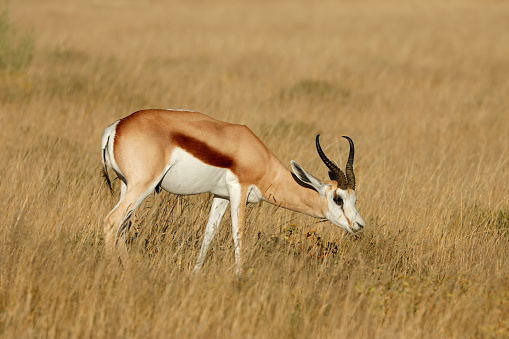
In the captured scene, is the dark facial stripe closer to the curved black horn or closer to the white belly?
the white belly

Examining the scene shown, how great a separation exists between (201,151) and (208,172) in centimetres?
18

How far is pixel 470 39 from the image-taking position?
19.6 m

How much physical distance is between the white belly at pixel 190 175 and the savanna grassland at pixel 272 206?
0.44m

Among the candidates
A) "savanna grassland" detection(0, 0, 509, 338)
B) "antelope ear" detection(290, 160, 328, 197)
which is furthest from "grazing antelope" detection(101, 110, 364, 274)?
"savanna grassland" detection(0, 0, 509, 338)

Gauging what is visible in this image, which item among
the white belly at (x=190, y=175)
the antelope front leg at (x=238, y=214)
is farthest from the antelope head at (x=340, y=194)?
the white belly at (x=190, y=175)

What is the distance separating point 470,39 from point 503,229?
15264 millimetres

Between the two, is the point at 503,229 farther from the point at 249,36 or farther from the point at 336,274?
the point at 249,36

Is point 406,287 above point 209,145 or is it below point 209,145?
below

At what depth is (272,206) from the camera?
593cm

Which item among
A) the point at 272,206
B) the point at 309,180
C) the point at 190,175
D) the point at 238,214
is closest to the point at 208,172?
the point at 190,175

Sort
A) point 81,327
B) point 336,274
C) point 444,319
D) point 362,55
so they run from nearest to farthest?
point 81,327 < point 444,319 < point 336,274 < point 362,55

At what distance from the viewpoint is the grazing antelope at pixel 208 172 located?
4438 millimetres

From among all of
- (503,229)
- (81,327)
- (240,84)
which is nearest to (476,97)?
(240,84)

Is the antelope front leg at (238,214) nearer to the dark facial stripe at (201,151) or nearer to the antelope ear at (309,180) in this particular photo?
the dark facial stripe at (201,151)
